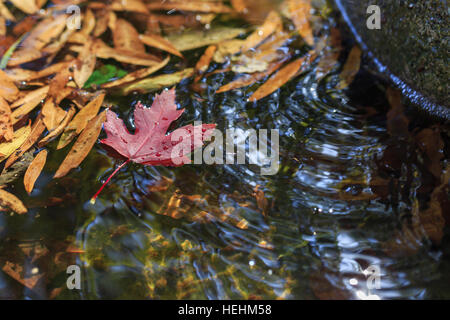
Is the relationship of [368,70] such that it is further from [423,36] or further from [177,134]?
[177,134]

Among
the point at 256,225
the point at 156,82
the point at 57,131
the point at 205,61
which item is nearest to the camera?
the point at 256,225

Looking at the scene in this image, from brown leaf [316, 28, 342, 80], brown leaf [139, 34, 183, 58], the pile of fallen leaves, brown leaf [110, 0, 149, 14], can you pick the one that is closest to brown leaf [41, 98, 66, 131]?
the pile of fallen leaves

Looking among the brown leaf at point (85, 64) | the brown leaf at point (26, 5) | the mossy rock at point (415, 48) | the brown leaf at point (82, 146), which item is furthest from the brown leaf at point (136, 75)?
the mossy rock at point (415, 48)

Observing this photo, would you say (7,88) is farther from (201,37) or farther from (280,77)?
(280,77)

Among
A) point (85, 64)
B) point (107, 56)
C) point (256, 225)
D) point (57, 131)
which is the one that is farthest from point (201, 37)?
point (256, 225)

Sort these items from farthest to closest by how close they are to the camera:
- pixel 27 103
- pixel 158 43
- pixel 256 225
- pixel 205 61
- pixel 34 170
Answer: pixel 158 43 → pixel 205 61 → pixel 27 103 → pixel 34 170 → pixel 256 225

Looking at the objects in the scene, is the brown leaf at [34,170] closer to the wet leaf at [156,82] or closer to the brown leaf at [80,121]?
the brown leaf at [80,121]

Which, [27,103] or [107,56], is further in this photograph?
[107,56]
